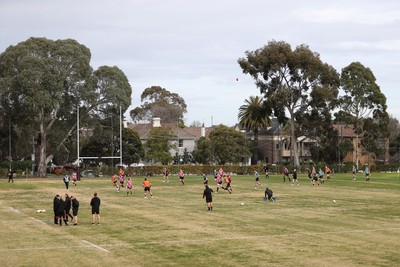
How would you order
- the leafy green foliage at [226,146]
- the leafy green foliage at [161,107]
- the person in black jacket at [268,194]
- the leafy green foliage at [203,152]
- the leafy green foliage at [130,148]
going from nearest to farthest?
1. the person in black jacket at [268,194]
2. the leafy green foliage at [130,148]
3. the leafy green foliage at [226,146]
4. the leafy green foliage at [203,152]
5. the leafy green foliage at [161,107]

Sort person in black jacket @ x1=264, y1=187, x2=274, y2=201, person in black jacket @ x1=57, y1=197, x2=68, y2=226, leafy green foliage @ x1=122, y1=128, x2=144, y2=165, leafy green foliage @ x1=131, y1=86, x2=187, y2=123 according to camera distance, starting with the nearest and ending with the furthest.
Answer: person in black jacket @ x1=57, y1=197, x2=68, y2=226 → person in black jacket @ x1=264, y1=187, x2=274, y2=201 → leafy green foliage @ x1=122, y1=128, x2=144, y2=165 → leafy green foliage @ x1=131, y1=86, x2=187, y2=123

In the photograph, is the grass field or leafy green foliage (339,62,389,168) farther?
leafy green foliage (339,62,389,168)

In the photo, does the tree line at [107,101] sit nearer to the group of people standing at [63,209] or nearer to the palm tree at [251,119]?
the palm tree at [251,119]

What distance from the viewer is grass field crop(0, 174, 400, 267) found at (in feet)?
76.8

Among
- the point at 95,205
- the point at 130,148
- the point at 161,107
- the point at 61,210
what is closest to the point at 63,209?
the point at 61,210

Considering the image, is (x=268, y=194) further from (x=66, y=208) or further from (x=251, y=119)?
(x=251, y=119)

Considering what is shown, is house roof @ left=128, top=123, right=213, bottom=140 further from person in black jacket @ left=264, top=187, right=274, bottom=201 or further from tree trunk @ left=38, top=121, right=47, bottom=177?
person in black jacket @ left=264, top=187, right=274, bottom=201

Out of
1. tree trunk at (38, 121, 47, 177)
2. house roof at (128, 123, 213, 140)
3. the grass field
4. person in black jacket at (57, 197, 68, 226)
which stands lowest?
the grass field

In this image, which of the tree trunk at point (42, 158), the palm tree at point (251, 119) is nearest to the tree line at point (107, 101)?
the tree trunk at point (42, 158)

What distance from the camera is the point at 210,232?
30266 millimetres

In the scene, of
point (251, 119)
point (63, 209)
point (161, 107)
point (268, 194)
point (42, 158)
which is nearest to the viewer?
point (63, 209)

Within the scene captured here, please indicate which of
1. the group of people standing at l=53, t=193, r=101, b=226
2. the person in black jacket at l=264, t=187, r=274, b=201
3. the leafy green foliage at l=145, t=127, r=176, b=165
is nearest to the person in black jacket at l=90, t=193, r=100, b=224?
the group of people standing at l=53, t=193, r=101, b=226

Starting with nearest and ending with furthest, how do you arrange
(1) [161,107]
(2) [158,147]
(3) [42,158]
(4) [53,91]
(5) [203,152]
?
(4) [53,91]
(3) [42,158]
(2) [158,147]
(5) [203,152]
(1) [161,107]

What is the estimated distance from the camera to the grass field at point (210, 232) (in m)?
23.4
